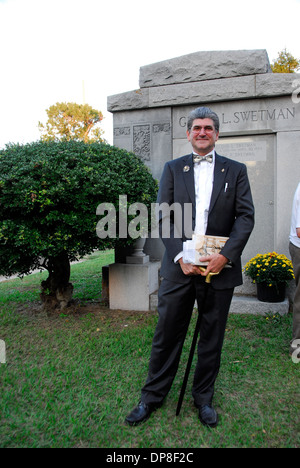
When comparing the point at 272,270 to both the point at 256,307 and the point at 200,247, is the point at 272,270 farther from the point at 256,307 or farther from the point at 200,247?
the point at 200,247

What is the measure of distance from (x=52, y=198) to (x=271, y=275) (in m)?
2.81

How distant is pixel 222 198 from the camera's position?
8.37ft

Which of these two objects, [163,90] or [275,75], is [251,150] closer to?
[275,75]

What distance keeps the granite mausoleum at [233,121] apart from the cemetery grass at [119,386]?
3.35ft

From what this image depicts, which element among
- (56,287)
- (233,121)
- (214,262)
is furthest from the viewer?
(233,121)

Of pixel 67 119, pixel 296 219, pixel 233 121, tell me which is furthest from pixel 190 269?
pixel 67 119

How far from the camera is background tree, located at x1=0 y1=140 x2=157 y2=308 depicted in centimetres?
389

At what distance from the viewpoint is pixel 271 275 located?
14.8 ft

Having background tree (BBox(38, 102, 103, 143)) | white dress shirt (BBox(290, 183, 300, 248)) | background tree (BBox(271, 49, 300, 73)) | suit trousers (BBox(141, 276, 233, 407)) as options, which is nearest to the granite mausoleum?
white dress shirt (BBox(290, 183, 300, 248))

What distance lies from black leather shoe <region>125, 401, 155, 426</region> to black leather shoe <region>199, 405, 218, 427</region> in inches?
14.3

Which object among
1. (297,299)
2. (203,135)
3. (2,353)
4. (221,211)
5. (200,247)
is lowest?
(2,353)

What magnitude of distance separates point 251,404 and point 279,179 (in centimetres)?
329

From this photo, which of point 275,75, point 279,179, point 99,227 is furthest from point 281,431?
point 275,75

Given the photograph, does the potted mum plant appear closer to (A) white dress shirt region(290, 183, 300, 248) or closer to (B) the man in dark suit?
(A) white dress shirt region(290, 183, 300, 248)
